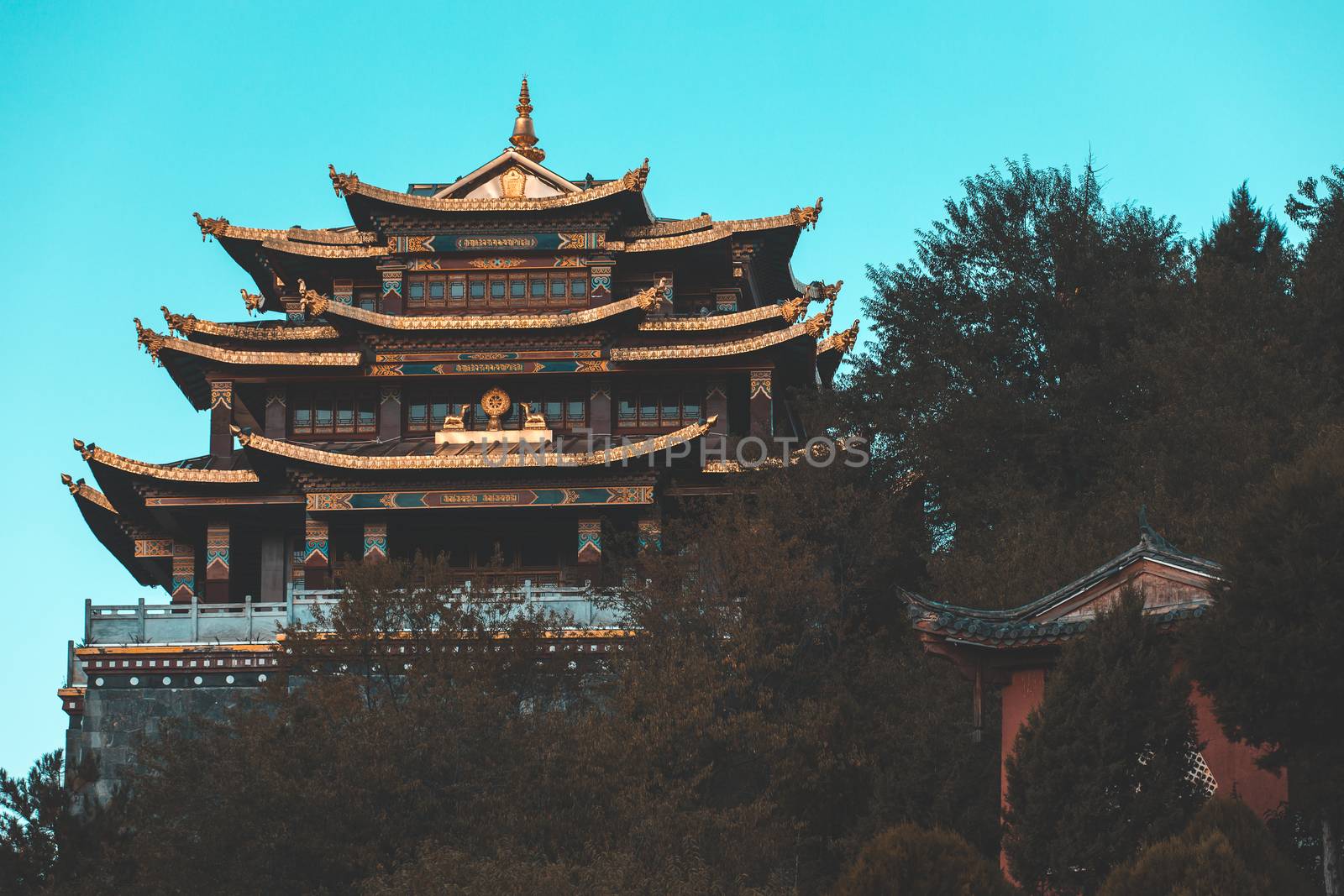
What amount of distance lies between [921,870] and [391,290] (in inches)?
1009

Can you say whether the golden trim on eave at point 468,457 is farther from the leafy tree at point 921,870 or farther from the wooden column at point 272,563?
the leafy tree at point 921,870

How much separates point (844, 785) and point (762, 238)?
762 inches

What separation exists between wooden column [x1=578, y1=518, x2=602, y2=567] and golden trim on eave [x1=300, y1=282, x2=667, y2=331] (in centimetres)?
454

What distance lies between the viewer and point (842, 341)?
4381 cm

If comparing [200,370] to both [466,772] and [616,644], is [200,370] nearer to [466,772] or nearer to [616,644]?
[616,644]

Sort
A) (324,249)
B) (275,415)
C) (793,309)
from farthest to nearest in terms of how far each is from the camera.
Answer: (324,249) → (275,415) → (793,309)

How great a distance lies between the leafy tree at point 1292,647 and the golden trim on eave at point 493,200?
78.2ft

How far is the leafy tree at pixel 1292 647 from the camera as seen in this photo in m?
19.5

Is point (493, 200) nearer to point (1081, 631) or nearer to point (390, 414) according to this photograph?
point (390, 414)

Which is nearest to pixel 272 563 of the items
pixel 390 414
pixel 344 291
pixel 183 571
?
pixel 183 571

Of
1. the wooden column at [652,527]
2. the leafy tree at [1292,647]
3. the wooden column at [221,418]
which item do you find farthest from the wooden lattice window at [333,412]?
the leafy tree at [1292,647]

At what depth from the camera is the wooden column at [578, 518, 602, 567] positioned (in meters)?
38.9

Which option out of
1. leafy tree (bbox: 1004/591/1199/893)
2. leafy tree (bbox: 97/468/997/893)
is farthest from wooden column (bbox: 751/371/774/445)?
leafy tree (bbox: 1004/591/1199/893)

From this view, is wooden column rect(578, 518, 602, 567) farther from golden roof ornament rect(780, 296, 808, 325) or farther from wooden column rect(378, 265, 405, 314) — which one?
wooden column rect(378, 265, 405, 314)
